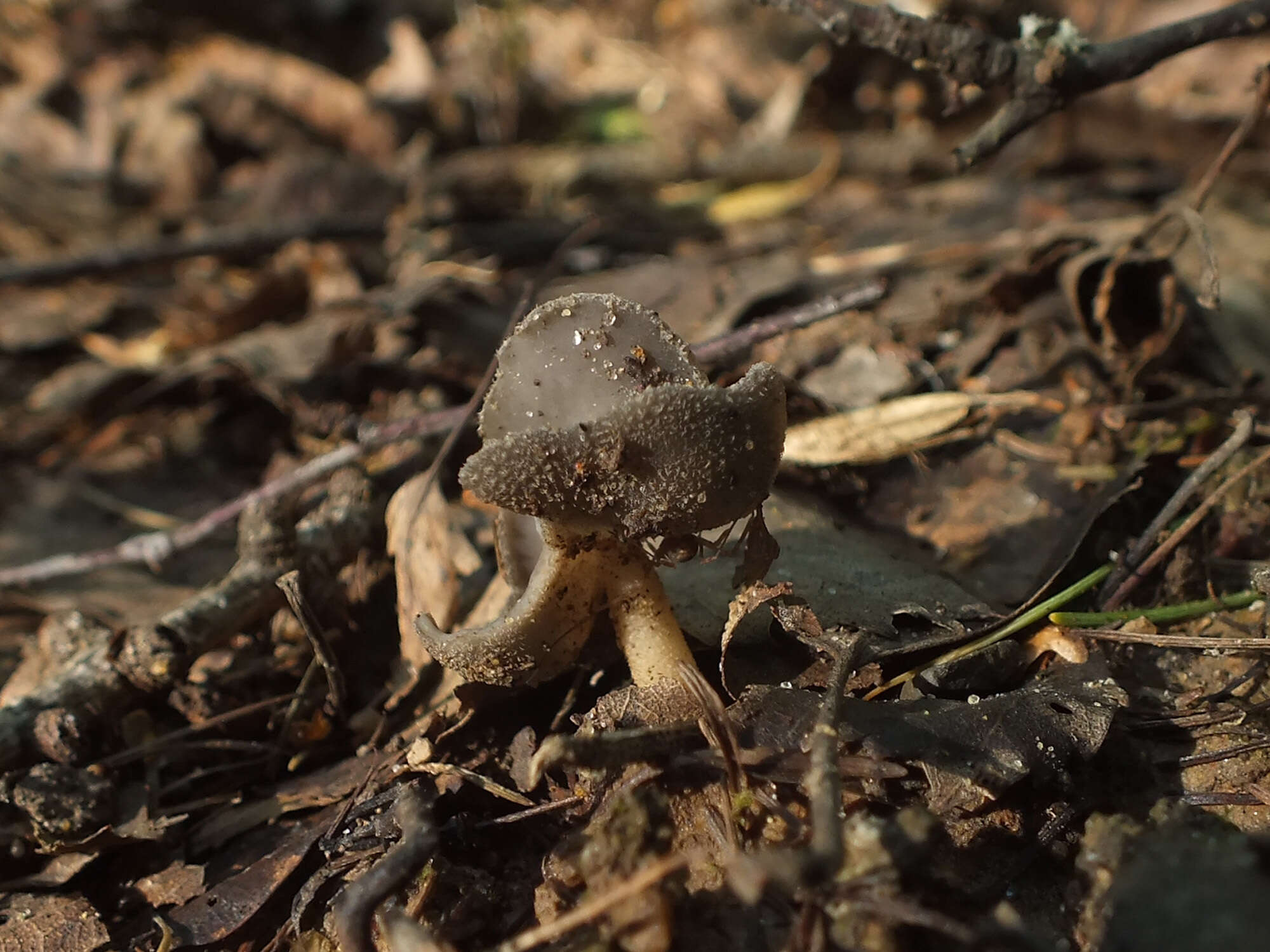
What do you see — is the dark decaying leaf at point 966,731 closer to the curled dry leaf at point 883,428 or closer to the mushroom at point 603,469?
the mushroom at point 603,469

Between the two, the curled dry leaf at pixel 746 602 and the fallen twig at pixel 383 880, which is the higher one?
the curled dry leaf at pixel 746 602

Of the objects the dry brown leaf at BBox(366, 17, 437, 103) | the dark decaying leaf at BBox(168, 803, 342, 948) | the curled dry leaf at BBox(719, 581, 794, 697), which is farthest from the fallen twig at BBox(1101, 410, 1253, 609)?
the dry brown leaf at BBox(366, 17, 437, 103)

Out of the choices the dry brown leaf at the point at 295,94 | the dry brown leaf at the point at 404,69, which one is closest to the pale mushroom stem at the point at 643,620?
the dry brown leaf at the point at 295,94

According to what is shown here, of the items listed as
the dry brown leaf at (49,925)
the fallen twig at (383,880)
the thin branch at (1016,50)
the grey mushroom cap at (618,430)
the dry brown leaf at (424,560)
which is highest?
the thin branch at (1016,50)

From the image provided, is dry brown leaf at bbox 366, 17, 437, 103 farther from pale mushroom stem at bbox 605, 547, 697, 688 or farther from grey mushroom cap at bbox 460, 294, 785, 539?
pale mushroom stem at bbox 605, 547, 697, 688

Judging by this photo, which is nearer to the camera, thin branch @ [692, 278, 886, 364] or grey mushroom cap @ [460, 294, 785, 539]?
grey mushroom cap @ [460, 294, 785, 539]

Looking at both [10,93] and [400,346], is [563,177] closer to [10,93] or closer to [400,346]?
[400,346]

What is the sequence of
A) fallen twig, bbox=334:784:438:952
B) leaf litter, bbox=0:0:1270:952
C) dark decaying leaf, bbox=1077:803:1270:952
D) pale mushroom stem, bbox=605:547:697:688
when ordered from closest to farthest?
dark decaying leaf, bbox=1077:803:1270:952
fallen twig, bbox=334:784:438:952
leaf litter, bbox=0:0:1270:952
pale mushroom stem, bbox=605:547:697:688
